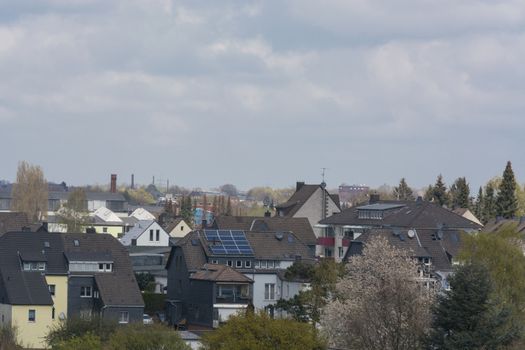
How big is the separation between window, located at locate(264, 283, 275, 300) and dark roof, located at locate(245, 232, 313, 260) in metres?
2.08

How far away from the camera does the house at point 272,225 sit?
347 ft

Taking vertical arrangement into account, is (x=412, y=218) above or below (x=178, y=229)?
below

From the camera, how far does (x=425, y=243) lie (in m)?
90.0

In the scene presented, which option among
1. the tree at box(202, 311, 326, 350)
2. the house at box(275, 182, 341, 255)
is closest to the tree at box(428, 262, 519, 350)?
the tree at box(202, 311, 326, 350)

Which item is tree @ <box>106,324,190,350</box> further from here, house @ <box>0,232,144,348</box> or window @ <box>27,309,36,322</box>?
window @ <box>27,309,36,322</box>

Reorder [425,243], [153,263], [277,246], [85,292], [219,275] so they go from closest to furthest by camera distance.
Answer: [85,292] < [219,275] < [425,243] < [277,246] < [153,263]

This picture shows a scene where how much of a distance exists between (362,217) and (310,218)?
14600mm

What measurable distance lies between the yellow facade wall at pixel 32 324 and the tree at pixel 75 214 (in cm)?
5844

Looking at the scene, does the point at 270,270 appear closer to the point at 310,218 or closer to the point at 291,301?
the point at 291,301

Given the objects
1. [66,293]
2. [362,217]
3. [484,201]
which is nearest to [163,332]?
[66,293]

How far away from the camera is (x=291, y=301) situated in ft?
258

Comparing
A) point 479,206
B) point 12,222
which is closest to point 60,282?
point 12,222

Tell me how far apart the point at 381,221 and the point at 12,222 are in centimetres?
3239

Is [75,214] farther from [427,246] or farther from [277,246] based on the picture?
A: [427,246]
